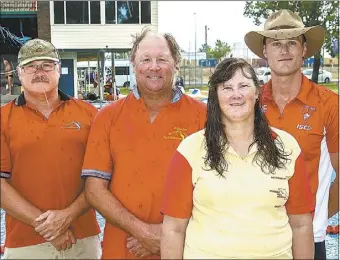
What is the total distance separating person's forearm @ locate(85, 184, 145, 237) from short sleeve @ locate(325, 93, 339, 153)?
0.82 m

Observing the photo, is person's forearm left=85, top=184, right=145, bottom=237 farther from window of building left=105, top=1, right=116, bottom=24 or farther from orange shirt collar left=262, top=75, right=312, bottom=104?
window of building left=105, top=1, right=116, bottom=24

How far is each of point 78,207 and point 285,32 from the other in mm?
1091

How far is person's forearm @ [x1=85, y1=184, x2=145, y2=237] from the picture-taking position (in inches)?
66.6

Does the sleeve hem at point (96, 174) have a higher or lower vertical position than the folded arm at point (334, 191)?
higher

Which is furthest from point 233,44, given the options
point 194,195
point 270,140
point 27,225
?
point 27,225

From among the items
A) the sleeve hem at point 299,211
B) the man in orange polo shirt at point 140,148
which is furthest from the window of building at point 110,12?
the sleeve hem at point 299,211

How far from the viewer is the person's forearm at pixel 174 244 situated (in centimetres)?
146

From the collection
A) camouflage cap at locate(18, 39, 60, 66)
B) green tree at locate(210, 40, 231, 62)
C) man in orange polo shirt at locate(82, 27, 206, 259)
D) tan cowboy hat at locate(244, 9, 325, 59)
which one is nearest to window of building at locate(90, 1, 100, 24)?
camouflage cap at locate(18, 39, 60, 66)

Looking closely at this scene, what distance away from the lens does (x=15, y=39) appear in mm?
1991

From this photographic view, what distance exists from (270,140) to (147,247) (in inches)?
24.8

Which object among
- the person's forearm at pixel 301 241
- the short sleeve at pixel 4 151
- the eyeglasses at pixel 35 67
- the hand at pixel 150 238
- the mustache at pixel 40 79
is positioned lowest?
the hand at pixel 150 238

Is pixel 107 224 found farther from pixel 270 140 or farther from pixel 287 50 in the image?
pixel 287 50

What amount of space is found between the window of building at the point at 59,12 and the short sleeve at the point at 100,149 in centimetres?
55

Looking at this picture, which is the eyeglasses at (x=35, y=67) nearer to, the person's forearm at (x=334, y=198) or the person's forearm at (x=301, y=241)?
the person's forearm at (x=301, y=241)
